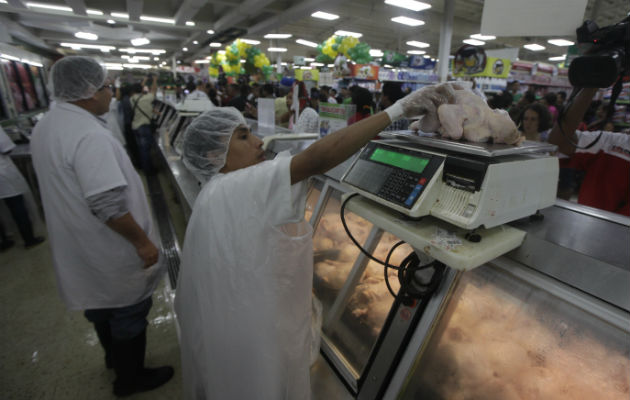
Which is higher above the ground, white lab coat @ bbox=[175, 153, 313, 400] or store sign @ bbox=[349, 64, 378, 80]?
store sign @ bbox=[349, 64, 378, 80]

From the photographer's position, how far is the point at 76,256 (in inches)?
63.4

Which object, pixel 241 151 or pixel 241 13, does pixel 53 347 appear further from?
pixel 241 13

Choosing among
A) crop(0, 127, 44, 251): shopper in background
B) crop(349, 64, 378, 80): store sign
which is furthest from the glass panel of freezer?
crop(349, 64, 378, 80): store sign

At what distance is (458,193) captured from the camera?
0.93 metres

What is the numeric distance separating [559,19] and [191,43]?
15492mm

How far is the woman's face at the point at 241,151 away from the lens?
1263 mm

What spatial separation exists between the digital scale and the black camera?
13.6 inches

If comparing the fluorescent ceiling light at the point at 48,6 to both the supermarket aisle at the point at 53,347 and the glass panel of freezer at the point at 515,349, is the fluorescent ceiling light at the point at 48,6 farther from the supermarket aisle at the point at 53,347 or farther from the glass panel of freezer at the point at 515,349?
the glass panel of freezer at the point at 515,349

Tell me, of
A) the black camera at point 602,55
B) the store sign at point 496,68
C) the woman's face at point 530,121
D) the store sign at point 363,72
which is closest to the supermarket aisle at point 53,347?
the black camera at point 602,55

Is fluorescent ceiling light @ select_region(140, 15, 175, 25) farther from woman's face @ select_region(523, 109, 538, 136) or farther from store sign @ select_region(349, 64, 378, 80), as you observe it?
woman's face @ select_region(523, 109, 538, 136)

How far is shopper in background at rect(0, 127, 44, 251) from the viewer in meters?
3.35

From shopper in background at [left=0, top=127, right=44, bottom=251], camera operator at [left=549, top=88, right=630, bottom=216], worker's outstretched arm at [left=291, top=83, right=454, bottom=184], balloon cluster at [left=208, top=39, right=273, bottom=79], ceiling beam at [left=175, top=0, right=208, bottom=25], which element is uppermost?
ceiling beam at [left=175, top=0, right=208, bottom=25]

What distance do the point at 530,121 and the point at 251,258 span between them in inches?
126

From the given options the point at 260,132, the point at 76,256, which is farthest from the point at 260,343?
the point at 260,132
